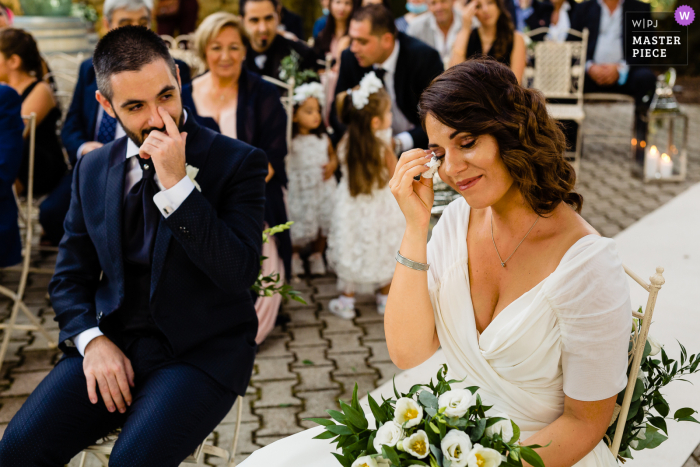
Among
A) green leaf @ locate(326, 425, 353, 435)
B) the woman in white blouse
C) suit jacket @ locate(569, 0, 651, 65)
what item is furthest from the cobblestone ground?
suit jacket @ locate(569, 0, 651, 65)

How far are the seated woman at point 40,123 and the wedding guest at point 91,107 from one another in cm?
39

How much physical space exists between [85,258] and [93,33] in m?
10.8

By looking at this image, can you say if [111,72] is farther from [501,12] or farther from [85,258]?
[501,12]

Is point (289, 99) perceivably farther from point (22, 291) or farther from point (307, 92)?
point (22, 291)

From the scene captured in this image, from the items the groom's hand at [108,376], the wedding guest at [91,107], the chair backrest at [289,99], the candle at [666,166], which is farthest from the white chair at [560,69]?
the groom's hand at [108,376]

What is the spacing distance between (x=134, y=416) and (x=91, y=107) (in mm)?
2580

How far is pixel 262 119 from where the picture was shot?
370 centimetres

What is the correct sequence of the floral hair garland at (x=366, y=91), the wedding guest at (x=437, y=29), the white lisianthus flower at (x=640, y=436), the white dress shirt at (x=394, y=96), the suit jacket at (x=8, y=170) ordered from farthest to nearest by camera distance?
the wedding guest at (x=437, y=29)
the white dress shirt at (x=394, y=96)
the floral hair garland at (x=366, y=91)
the suit jacket at (x=8, y=170)
the white lisianthus flower at (x=640, y=436)

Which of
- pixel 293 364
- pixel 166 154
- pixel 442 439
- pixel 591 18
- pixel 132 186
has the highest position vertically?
pixel 166 154

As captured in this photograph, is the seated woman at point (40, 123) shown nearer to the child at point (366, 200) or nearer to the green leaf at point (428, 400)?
the child at point (366, 200)

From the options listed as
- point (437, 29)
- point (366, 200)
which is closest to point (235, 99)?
point (366, 200)

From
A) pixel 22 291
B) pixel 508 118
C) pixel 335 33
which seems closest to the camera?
pixel 508 118

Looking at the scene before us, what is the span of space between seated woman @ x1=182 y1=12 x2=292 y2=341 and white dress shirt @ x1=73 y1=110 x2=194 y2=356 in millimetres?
1464

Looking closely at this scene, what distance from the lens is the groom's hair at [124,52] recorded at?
194cm
